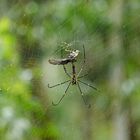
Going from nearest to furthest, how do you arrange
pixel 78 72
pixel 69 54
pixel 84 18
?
pixel 69 54 < pixel 78 72 < pixel 84 18

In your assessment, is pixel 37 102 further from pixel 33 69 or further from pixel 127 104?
pixel 127 104

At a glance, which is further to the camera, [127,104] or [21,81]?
[127,104]

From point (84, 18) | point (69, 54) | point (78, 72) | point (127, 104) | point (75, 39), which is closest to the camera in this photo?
point (69, 54)

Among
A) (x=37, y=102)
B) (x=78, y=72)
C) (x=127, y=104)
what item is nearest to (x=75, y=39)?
(x=78, y=72)

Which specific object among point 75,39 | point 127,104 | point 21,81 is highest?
point 75,39

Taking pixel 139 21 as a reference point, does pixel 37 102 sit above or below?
below

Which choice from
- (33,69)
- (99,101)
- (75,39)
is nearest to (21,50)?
(33,69)

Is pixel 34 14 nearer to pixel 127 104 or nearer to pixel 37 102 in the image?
pixel 37 102
